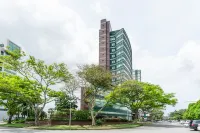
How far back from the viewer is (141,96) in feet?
159

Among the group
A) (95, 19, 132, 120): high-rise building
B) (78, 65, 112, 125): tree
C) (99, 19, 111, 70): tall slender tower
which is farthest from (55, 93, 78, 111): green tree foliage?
(99, 19, 111, 70): tall slender tower

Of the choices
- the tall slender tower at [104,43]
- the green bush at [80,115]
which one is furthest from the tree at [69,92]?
the tall slender tower at [104,43]

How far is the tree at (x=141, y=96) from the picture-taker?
42.1 m

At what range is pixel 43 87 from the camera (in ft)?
133

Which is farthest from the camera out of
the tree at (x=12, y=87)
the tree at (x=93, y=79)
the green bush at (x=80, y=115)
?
the green bush at (x=80, y=115)

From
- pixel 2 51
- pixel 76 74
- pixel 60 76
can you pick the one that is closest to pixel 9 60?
pixel 60 76

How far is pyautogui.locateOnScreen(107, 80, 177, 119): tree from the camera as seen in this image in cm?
4212

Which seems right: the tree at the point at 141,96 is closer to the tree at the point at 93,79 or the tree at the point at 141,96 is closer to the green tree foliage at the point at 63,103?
the tree at the point at 93,79

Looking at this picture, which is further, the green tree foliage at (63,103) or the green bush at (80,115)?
the green tree foliage at (63,103)

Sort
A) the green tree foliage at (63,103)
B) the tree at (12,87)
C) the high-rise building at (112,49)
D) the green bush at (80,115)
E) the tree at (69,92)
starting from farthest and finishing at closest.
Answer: the high-rise building at (112,49) < the green tree foliage at (63,103) < the green bush at (80,115) < the tree at (69,92) < the tree at (12,87)

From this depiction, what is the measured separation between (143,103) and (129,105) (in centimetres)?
300

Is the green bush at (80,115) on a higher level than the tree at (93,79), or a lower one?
lower

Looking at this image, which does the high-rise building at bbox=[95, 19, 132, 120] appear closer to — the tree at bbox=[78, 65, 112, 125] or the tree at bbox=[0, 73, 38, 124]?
the tree at bbox=[78, 65, 112, 125]

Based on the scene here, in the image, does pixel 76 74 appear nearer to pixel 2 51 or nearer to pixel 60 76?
pixel 60 76
